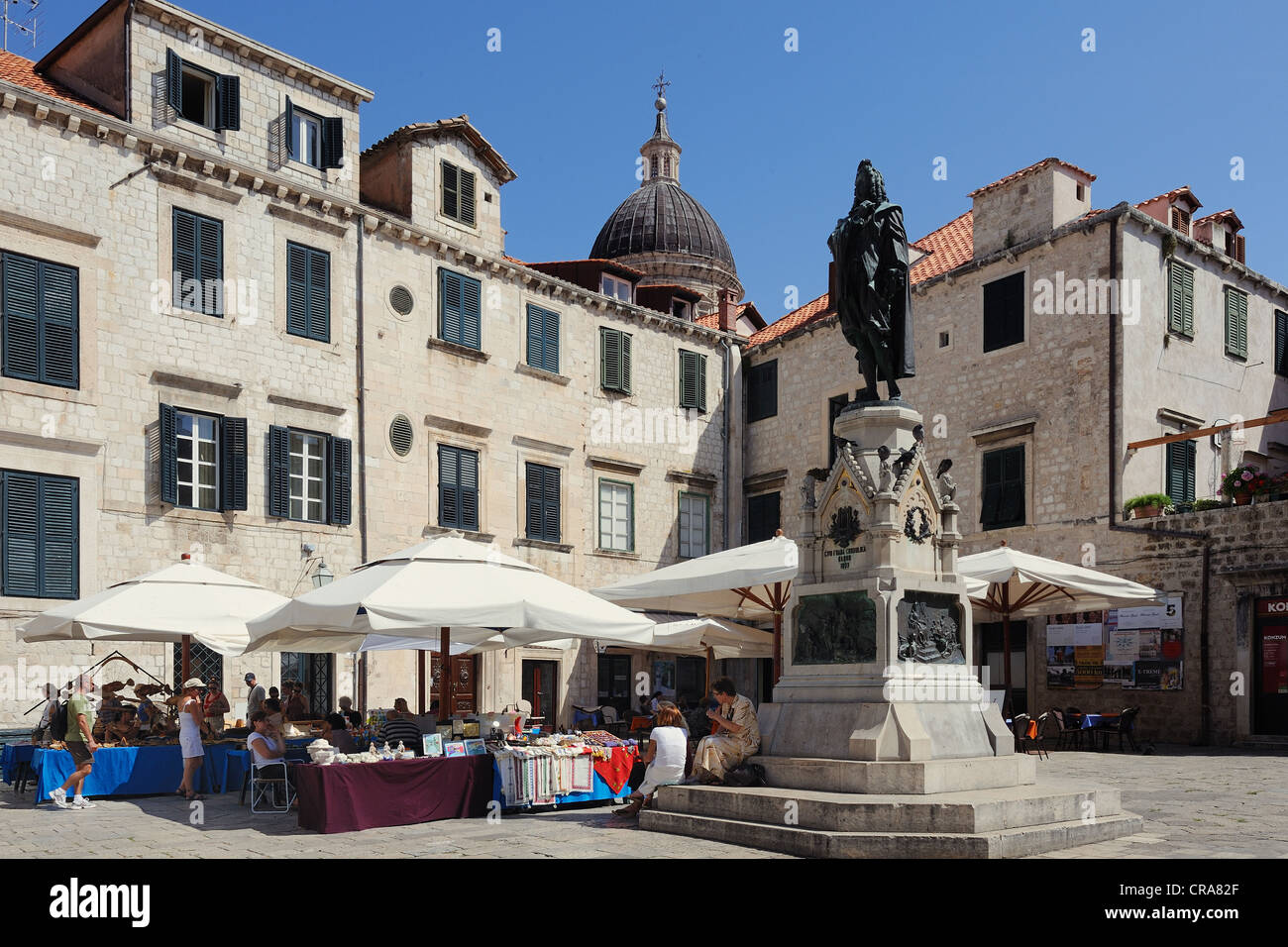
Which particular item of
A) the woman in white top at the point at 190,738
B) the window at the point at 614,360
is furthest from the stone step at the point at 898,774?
the window at the point at 614,360

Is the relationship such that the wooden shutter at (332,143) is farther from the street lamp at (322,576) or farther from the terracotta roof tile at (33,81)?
the street lamp at (322,576)

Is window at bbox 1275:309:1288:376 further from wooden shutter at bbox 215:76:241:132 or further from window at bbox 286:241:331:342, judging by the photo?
wooden shutter at bbox 215:76:241:132

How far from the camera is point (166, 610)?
13648 millimetres

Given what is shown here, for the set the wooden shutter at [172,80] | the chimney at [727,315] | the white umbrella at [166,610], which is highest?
Result: the wooden shutter at [172,80]

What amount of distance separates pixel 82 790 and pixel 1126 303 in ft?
59.2

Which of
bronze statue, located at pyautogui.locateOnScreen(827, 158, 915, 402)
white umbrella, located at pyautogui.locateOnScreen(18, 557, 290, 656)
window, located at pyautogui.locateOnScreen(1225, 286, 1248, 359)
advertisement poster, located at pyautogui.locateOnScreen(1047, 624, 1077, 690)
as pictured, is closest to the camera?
bronze statue, located at pyautogui.locateOnScreen(827, 158, 915, 402)

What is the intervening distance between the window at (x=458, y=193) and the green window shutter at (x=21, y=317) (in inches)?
322

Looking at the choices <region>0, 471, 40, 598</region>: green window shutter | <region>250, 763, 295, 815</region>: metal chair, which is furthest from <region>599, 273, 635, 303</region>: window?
<region>250, 763, 295, 815</region>: metal chair

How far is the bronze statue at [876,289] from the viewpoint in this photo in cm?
1070

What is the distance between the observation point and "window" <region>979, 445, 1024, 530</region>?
74.6 feet

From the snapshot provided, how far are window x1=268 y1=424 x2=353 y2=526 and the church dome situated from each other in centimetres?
2925

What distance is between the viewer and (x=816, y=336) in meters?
27.1
